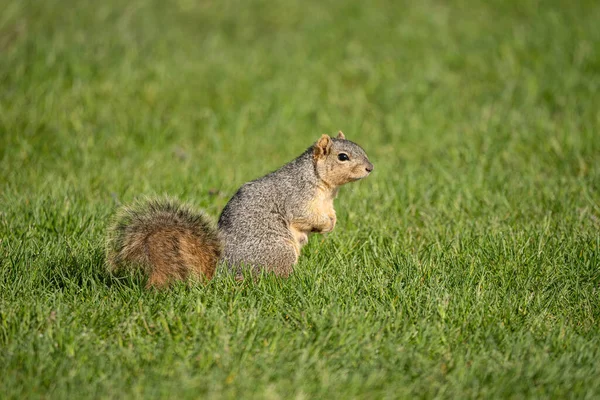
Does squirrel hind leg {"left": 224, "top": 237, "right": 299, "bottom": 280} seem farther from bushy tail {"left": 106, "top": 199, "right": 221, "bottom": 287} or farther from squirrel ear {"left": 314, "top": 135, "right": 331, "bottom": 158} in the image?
squirrel ear {"left": 314, "top": 135, "right": 331, "bottom": 158}

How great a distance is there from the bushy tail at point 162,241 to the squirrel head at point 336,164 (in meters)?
0.81

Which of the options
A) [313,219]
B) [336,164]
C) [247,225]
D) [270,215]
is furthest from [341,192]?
[247,225]

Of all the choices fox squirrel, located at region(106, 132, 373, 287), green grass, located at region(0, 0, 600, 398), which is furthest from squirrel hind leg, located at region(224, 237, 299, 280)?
green grass, located at region(0, 0, 600, 398)

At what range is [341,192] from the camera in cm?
554

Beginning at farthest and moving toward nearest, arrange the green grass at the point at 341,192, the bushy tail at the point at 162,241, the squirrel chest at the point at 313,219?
the squirrel chest at the point at 313,219 < the bushy tail at the point at 162,241 < the green grass at the point at 341,192

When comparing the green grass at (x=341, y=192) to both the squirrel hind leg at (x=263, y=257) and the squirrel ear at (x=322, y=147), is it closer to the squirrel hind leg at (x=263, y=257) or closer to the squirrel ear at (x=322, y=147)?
the squirrel hind leg at (x=263, y=257)

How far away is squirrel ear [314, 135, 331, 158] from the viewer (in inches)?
167

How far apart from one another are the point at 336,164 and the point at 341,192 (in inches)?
52.0

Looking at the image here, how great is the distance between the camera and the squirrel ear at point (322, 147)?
13.9ft

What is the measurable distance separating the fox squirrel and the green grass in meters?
0.12

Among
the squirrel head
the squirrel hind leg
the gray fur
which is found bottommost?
the squirrel hind leg

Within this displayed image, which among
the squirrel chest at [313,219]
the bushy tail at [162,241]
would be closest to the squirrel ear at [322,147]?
the squirrel chest at [313,219]

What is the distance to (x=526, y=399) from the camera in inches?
112

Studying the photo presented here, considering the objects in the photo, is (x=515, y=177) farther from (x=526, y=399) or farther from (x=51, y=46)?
(x=51, y=46)
